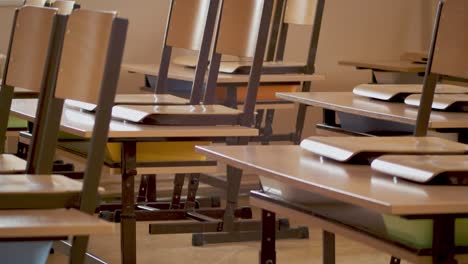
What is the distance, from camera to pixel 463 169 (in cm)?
225

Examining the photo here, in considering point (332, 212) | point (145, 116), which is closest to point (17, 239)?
point (332, 212)

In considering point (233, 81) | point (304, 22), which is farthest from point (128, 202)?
point (304, 22)

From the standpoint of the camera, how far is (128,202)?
393 centimetres

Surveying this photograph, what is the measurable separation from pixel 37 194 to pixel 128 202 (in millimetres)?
1558

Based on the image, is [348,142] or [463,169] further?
[348,142]

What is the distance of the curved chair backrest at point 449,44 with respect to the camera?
303 cm

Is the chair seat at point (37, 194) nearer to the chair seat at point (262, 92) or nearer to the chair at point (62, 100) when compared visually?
the chair at point (62, 100)

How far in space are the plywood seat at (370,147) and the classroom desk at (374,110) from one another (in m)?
0.78

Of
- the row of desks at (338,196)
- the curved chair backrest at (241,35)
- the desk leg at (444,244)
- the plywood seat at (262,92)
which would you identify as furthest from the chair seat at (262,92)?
the desk leg at (444,244)

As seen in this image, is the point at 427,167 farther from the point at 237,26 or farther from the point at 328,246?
the point at 237,26

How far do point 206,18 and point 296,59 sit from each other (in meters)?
2.94

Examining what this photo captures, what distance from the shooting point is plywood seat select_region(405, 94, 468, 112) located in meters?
3.79

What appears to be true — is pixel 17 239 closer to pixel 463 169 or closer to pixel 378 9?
pixel 463 169

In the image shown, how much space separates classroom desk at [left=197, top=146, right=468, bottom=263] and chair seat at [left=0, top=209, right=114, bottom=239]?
44 cm
